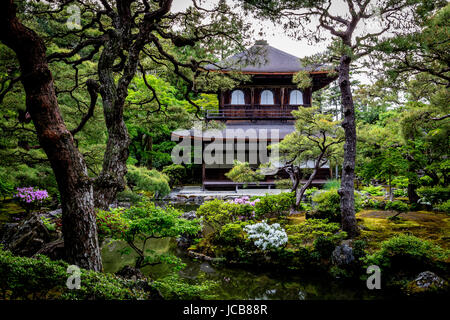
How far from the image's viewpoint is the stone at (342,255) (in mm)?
4961

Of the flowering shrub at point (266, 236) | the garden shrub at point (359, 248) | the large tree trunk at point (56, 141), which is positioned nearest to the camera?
the large tree trunk at point (56, 141)

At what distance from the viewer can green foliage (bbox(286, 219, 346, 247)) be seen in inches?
223

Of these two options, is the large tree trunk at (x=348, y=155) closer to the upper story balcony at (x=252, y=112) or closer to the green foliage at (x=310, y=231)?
the green foliage at (x=310, y=231)

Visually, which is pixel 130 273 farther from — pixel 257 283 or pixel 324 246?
pixel 324 246

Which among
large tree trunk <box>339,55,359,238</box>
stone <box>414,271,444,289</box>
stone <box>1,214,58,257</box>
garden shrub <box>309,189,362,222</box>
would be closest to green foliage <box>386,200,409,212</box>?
garden shrub <box>309,189,362,222</box>

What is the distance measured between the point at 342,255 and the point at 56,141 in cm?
508

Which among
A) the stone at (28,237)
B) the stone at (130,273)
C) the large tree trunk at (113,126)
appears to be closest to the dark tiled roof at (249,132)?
the large tree trunk at (113,126)

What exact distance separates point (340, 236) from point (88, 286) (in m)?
4.87

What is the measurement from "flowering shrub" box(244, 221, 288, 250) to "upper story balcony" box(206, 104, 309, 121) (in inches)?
393

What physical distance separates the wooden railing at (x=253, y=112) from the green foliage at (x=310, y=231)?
386 inches

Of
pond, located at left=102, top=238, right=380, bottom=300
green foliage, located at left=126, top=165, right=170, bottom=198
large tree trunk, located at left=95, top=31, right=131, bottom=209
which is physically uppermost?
large tree trunk, located at left=95, top=31, right=131, bottom=209

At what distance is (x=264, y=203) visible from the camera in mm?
7281

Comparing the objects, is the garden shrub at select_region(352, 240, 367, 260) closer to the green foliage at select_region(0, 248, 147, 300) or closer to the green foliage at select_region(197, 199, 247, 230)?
the green foliage at select_region(197, 199, 247, 230)
